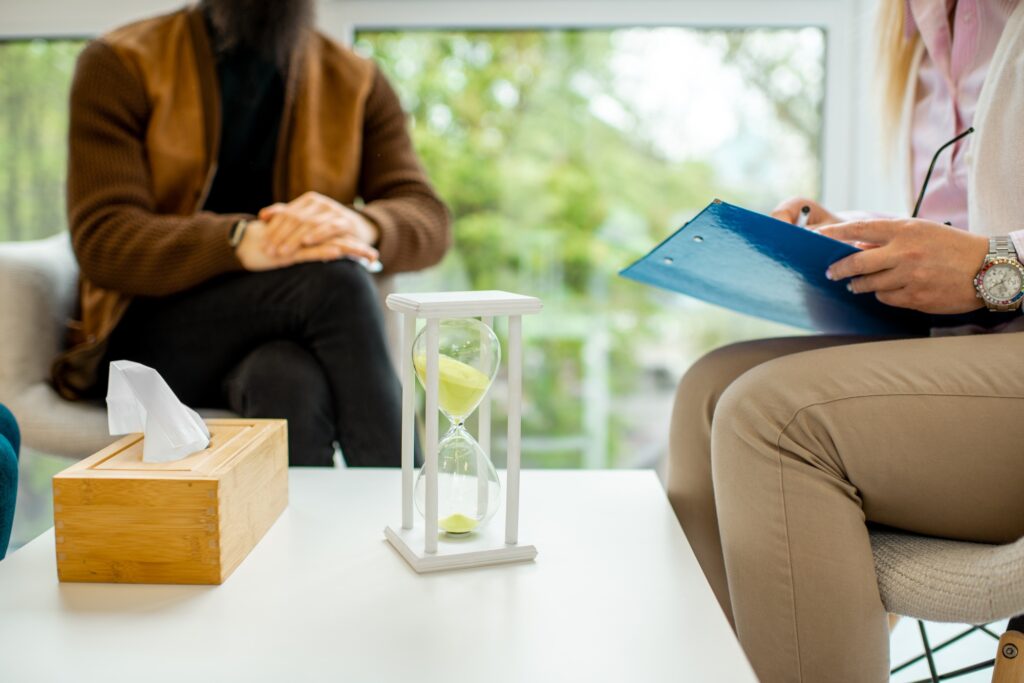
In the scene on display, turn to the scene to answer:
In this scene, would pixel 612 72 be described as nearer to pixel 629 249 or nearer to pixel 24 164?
pixel 629 249

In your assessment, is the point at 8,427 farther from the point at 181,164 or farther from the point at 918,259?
the point at 918,259

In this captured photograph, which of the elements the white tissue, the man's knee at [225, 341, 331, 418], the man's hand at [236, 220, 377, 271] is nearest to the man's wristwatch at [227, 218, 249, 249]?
the man's hand at [236, 220, 377, 271]

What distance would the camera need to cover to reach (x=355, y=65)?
1.81 m

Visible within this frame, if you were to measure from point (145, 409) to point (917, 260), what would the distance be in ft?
2.39

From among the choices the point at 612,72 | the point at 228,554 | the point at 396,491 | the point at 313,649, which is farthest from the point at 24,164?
the point at 313,649

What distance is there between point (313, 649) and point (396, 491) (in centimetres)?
41

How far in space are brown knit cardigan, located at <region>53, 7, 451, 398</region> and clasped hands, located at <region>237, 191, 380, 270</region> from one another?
45mm

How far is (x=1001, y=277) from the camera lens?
889 mm

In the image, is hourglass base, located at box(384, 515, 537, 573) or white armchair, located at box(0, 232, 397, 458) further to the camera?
white armchair, located at box(0, 232, 397, 458)

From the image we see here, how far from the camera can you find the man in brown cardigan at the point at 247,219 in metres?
1.44

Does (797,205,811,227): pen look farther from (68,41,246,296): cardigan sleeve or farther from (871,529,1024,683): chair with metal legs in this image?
(68,41,246,296): cardigan sleeve

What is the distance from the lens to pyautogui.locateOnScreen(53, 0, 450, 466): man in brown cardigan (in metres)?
1.44

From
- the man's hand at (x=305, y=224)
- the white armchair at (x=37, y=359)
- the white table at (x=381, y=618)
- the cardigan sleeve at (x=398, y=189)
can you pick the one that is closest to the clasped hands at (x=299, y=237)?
the man's hand at (x=305, y=224)

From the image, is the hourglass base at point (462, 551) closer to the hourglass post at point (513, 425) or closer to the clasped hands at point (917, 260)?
the hourglass post at point (513, 425)
